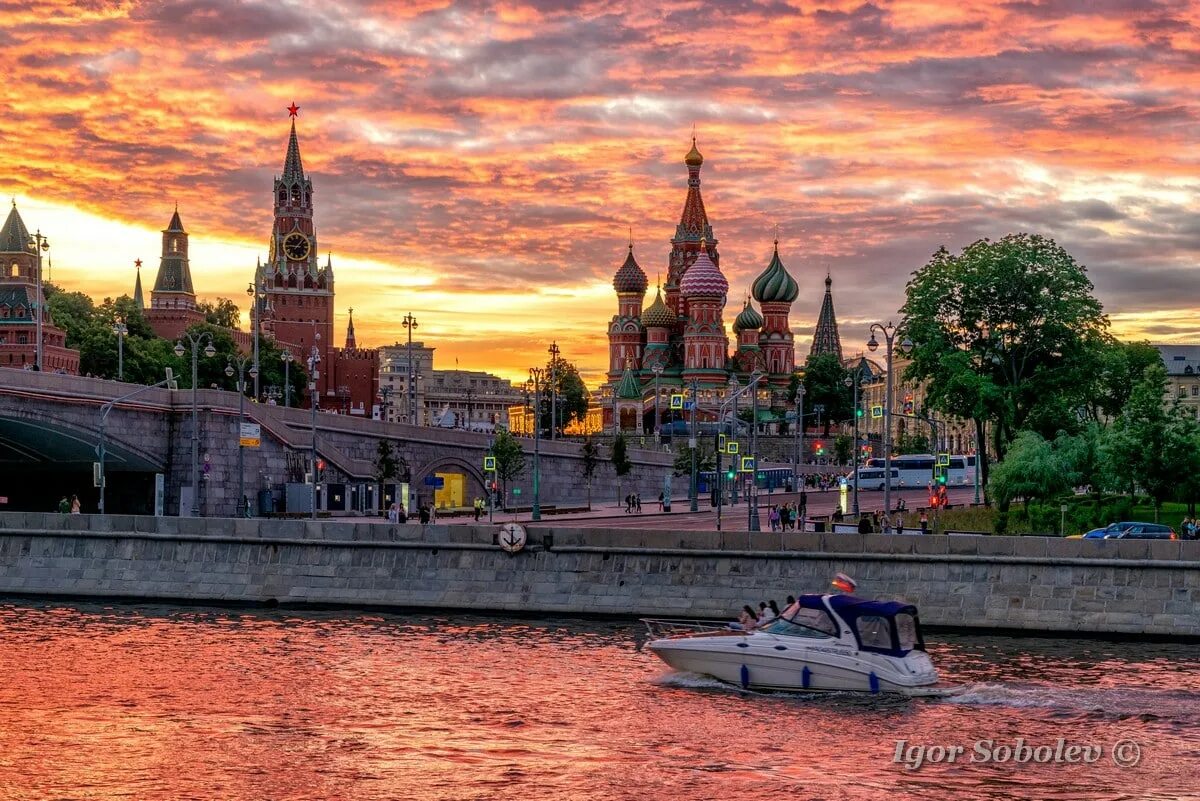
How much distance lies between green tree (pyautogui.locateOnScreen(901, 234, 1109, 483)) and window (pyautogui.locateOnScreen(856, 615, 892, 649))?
46.0m

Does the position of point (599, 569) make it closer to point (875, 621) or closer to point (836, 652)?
point (836, 652)

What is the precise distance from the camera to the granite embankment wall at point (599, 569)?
4862 cm

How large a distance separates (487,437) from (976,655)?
62.2m

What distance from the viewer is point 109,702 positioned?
38375mm

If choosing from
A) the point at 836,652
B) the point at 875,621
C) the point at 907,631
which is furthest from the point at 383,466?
the point at 875,621

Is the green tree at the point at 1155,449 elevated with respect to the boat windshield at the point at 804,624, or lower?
elevated

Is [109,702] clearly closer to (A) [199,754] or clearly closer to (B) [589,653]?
(A) [199,754]

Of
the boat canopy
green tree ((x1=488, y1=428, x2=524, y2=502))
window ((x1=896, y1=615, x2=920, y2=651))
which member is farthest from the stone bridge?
window ((x1=896, y1=615, x2=920, y2=651))

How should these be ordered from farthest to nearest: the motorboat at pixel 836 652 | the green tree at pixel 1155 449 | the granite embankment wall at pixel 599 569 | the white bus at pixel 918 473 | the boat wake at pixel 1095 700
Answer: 1. the white bus at pixel 918 473
2. the green tree at pixel 1155 449
3. the granite embankment wall at pixel 599 569
4. the motorboat at pixel 836 652
5. the boat wake at pixel 1095 700

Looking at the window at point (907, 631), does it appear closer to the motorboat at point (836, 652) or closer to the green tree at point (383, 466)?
the motorboat at point (836, 652)

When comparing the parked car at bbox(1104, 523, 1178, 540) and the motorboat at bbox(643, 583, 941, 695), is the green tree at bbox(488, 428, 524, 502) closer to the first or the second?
the parked car at bbox(1104, 523, 1178, 540)

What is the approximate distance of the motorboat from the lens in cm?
3831

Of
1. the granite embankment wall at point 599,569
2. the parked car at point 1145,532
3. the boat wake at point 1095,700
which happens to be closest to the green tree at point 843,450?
the parked car at point 1145,532

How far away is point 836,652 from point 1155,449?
3523cm
